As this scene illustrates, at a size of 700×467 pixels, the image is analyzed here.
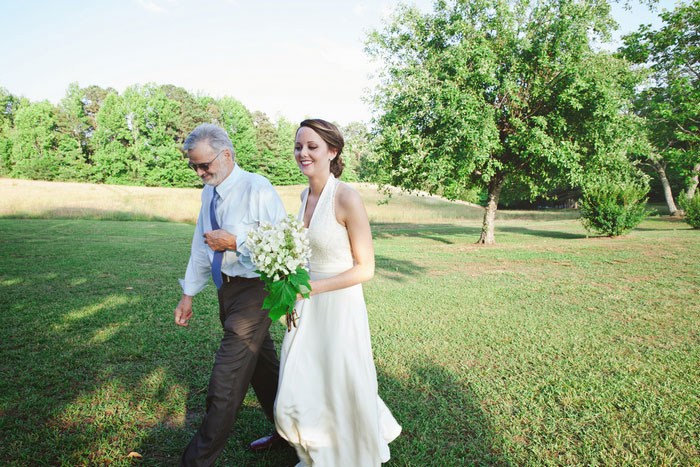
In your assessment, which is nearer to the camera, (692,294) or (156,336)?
(156,336)

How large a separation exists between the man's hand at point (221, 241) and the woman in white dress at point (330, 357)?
22.1 inches

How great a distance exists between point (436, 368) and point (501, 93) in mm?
13547

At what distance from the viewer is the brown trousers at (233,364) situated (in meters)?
2.52

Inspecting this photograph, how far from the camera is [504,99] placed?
49.4 feet

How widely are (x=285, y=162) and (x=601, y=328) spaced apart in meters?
59.5

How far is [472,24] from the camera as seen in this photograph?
15.4 m

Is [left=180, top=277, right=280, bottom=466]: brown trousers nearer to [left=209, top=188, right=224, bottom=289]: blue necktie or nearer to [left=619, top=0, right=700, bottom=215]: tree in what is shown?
[left=209, top=188, right=224, bottom=289]: blue necktie

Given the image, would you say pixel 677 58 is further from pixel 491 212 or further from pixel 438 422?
pixel 438 422

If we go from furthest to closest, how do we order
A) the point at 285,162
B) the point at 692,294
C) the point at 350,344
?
the point at 285,162 < the point at 692,294 < the point at 350,344

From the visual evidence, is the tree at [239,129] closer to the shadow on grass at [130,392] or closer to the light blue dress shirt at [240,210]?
the shadow on grass at [130,392]

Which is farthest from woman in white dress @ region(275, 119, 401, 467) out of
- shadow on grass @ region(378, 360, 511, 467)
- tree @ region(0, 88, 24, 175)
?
tree @ region(0, 88, 24, 175)

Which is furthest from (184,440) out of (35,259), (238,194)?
(35,259)

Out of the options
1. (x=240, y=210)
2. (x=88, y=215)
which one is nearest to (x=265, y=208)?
(x=240, y=210)

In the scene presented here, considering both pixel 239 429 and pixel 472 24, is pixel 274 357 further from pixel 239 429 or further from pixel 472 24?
pixel 472 24
